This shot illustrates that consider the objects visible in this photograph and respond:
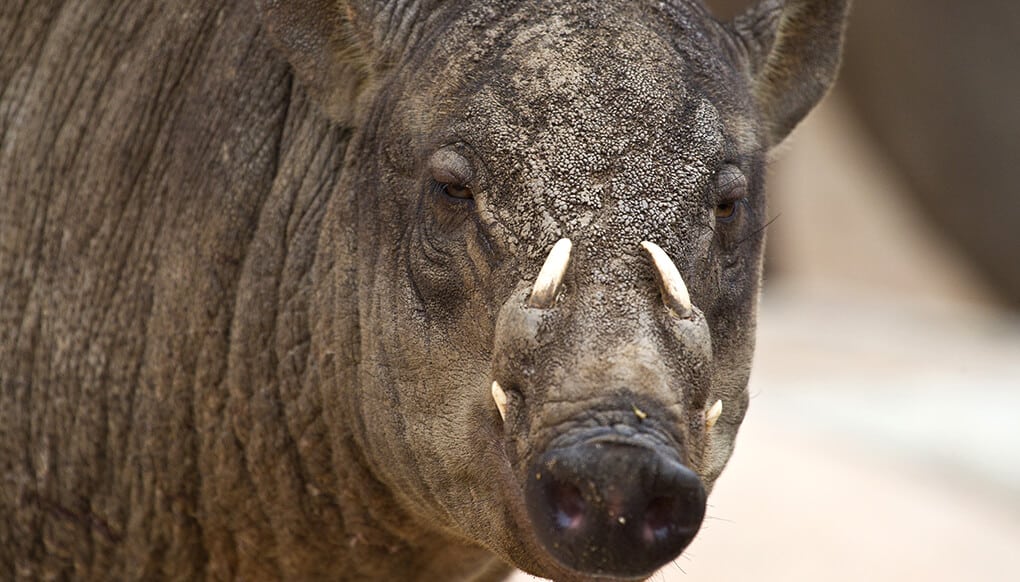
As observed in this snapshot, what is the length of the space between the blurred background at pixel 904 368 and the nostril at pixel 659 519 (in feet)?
5.69

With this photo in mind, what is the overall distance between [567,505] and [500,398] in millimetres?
345

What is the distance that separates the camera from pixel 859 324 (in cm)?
1437

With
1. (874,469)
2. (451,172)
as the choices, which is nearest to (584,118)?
(451,172)

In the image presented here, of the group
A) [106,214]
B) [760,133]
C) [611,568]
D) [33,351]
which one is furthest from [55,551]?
[760,133]

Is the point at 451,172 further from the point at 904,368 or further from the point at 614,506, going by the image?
the point at 904,368

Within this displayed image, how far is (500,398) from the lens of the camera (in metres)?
3.49

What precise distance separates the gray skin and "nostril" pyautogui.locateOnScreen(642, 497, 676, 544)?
0.45ft

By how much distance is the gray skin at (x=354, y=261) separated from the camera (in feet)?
11.7

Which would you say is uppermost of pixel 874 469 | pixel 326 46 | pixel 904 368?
pixel 326 46

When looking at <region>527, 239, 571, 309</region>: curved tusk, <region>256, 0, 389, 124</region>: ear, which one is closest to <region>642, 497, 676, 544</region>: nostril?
<region>527, 239, 571, 309</region>: curved tusk

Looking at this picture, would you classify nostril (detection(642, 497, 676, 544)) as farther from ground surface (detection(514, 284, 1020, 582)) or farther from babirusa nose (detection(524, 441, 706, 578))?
ground surface (detection(514, 284, 1020, 582))

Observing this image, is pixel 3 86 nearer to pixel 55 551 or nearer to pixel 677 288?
pixel 55 551

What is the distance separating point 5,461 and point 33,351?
1.02ft

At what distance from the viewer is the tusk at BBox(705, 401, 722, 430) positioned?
11.6 ft
